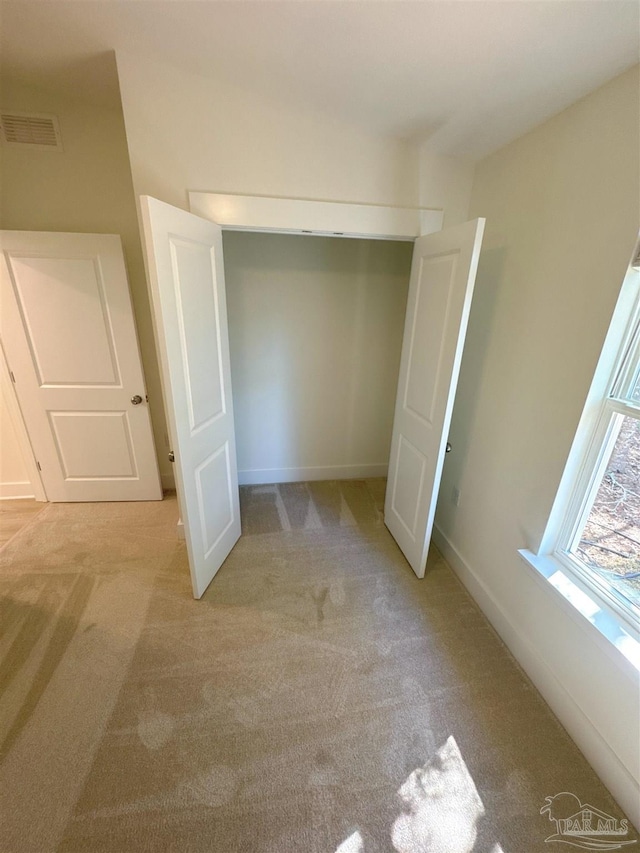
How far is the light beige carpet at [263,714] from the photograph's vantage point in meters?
1.09

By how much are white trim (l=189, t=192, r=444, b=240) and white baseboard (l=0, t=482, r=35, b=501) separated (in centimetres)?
257

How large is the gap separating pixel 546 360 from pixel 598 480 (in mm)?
531

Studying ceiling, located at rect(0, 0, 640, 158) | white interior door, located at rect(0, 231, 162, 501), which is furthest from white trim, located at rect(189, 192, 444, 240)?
white interior door, located at rect(0, 231, 162, 501)

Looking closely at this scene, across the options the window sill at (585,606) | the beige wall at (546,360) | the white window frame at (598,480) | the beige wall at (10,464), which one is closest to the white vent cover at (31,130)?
the beige wall at (10,464)

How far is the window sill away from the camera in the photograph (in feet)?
3.77

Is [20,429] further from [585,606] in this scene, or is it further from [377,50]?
[585,606]

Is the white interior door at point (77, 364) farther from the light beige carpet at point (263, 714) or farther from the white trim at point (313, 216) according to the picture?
the white trim at point (313, 216)

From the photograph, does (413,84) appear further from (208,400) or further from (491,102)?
(208,400)

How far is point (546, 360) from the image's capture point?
4.71ft

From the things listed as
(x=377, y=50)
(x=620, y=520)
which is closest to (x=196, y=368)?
(x=377, y=50)

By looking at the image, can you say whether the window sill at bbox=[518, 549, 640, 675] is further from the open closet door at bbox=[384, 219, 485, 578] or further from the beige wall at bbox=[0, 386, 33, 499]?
the beige wall at bbox=[0, 386, 33, 499]

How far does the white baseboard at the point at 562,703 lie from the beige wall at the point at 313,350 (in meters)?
1.49

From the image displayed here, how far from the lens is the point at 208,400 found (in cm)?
179

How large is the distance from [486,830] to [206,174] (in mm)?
2829
